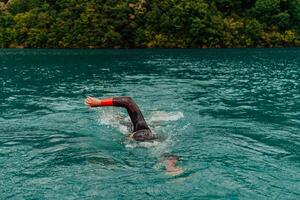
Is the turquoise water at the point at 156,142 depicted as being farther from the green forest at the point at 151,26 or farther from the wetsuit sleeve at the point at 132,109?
the green forest at the point at 151,26

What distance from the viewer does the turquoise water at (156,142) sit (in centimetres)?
1566

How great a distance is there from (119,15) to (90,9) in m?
6.36

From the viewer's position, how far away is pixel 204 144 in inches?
817

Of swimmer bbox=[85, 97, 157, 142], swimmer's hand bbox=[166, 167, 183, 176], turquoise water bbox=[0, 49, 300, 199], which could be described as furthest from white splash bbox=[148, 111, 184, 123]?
swimmer's hand bbox=[166, 167, 183, 176]

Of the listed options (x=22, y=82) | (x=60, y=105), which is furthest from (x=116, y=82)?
(x=60, y=105)

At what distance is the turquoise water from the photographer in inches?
616

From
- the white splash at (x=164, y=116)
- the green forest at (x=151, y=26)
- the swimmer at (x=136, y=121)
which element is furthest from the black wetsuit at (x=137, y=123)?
the green forest at (x=151, y=26)

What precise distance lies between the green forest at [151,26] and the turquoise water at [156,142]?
167 feet

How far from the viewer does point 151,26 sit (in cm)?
9575

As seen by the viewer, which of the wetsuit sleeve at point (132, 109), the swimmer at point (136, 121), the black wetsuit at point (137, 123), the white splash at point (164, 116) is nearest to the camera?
the wetsuit sleeve at point (132, 109)

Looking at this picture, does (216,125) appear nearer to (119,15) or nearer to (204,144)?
(204,144)

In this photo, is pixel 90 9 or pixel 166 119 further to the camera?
pixel 90 9

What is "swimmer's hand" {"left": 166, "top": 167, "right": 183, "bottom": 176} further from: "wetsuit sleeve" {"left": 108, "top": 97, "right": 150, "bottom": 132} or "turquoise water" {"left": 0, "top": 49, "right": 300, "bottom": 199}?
"wetsuit sleeve" {"left": 108, "top": 97, "right": 150, "bottom": 132}

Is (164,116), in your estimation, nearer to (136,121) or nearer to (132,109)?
(136,121)
